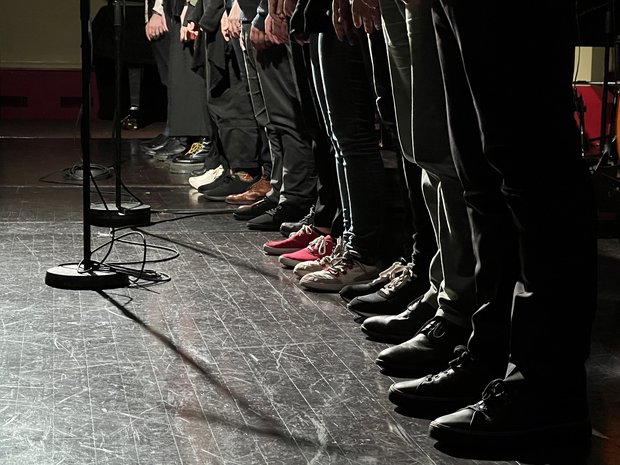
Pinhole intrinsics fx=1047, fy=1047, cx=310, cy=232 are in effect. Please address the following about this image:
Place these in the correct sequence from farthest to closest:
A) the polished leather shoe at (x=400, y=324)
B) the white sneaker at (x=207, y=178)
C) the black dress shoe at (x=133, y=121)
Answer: the black dress shoe at (x=133, y=121), the white sneaker at (x=207, y=178), the polished leather shoe at (x=400, y=324)

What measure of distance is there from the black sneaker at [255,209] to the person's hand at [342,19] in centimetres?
135

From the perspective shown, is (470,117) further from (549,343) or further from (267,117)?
(267,117)

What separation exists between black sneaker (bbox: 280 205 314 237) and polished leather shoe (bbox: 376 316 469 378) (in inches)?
51.8

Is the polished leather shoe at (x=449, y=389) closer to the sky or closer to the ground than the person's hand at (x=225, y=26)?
closer to the ground

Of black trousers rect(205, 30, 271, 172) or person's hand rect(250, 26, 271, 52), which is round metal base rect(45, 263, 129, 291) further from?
black trousers rect(205, 30, 271, 172)

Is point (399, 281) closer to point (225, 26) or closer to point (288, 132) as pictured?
point (288, 132)

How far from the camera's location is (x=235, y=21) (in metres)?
3.88

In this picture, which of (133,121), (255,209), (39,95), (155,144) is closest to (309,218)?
(255,209)

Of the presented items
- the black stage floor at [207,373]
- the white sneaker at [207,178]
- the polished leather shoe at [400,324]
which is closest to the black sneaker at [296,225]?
the black stage floor at [207,373]

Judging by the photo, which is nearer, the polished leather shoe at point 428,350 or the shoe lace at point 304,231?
the polished leather shoe at point 428,350

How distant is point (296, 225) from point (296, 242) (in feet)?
0.68

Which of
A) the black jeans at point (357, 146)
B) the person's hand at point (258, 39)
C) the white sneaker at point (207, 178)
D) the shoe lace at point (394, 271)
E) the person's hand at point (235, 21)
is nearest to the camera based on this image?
the shoe lace at point (394, 271)

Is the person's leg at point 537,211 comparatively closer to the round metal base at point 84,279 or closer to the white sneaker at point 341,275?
the white sneaker at point 341,275

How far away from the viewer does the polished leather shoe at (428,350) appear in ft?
6.19
